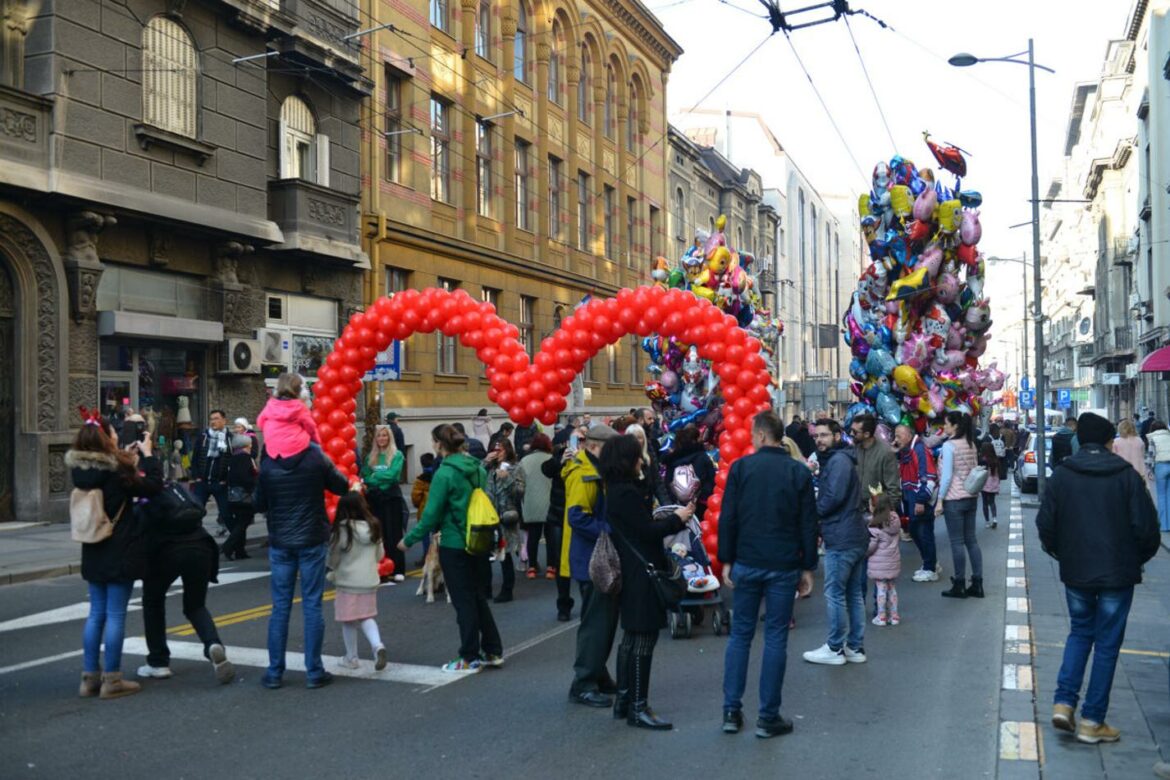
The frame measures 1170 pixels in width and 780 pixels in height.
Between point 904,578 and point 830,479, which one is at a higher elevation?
point 830,479

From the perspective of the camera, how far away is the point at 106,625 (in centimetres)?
707

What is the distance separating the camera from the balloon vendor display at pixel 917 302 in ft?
55.9

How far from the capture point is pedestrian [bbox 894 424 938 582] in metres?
11.5

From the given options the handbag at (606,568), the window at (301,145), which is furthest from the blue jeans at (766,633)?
the window at (301,145)

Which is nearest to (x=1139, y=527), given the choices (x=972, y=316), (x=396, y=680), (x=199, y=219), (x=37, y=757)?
(x=396, y=680)

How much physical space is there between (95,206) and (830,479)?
506 inches

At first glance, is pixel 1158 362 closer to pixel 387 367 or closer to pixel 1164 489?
pixel 1164 489

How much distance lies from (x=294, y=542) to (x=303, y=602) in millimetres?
398

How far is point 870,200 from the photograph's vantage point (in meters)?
18.1

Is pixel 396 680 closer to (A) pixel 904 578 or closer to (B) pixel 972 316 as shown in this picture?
(A) pixel 904 578

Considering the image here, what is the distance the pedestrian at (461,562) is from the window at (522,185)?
80.6 feet

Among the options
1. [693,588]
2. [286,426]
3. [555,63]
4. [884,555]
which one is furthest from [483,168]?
[286,426]

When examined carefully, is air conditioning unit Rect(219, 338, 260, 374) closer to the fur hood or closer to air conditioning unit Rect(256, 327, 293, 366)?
air conditioning unit Rect(256, 327, 293, 366)

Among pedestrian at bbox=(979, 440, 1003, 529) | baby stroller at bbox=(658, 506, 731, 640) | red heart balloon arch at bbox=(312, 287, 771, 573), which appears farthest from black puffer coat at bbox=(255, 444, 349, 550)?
pedestrian at bbox=(979, 440, 1003, 529)
